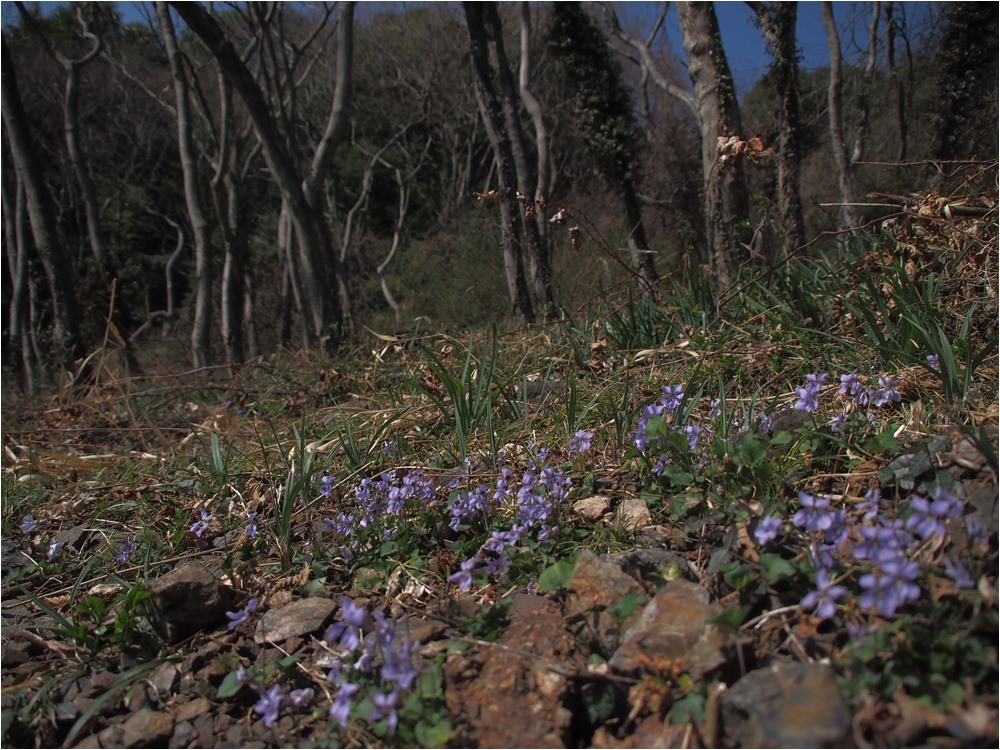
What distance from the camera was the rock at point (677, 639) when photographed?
4.35 feet

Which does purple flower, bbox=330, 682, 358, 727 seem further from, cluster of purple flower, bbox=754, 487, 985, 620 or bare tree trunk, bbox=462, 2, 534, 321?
bare tree trunk, bbox=462, 2, 534, 321

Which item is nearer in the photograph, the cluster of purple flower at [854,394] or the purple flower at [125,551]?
the cluster of purple flower at [854,394]

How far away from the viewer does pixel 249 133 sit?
16.1 m

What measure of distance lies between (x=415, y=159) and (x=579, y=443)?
21241 mm

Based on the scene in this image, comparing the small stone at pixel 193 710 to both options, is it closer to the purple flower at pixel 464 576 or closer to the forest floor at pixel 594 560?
the forest floor at pixel 594 560

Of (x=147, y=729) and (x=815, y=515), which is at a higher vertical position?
(x=815, y=515)

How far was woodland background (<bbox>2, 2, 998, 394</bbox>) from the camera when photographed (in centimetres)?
580

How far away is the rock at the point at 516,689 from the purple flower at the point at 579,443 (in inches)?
29.1

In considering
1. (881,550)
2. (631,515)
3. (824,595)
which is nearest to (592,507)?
(631,515)

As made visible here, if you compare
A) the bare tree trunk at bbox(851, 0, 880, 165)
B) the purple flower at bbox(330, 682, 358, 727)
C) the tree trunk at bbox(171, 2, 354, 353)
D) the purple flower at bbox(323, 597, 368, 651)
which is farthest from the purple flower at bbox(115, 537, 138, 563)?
the bare tree trunk at bbox(851, 0, 880, 165)

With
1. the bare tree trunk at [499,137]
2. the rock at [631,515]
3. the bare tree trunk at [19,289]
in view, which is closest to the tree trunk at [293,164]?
the bare tree trunk at [499,137]

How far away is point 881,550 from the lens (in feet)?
4.01

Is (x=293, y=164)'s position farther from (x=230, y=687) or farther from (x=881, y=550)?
(x=881, y=550)

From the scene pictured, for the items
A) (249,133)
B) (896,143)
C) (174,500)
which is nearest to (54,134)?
(249,133)
